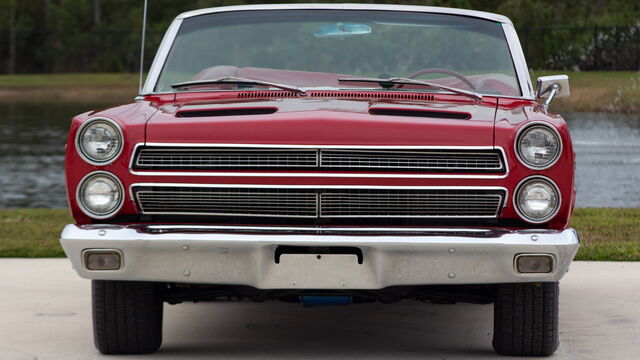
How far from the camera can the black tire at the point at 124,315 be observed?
5414mm

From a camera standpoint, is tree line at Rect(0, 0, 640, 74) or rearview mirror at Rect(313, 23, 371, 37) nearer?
rearview mirror at Rect(313, 23, 371, 37)

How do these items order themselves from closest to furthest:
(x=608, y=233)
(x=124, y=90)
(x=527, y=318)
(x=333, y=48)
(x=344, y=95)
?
1. (x=527, y=318)
2. (x=344, y=95)
3. (x=333, y=48)
4. (x=608, y=233)
5. (x=124, y=90)

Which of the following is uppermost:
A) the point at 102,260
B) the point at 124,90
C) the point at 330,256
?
the point at 330,256

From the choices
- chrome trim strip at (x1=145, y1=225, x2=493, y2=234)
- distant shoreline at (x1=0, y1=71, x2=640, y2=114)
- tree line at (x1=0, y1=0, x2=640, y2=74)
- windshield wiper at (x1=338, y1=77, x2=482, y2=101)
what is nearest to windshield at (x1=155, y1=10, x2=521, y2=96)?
windshield wiper at (x1=338, y1=77, x2=482, y2=101)

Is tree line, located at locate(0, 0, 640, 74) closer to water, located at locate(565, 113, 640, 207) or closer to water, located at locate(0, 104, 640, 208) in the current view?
water, located at locate(0, 104, 640, 208)

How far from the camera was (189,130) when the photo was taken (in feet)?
16.8

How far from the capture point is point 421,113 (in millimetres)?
5258

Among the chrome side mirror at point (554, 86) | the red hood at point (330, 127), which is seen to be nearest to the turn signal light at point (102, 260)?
the red hood at point (330, 127)

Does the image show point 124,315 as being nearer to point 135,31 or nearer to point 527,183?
point 527,183

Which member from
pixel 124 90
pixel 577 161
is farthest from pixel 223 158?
pixel 124 90

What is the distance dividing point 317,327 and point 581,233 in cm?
428

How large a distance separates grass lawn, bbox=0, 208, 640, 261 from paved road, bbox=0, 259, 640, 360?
1.20m

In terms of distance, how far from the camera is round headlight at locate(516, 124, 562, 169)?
16.6 ft

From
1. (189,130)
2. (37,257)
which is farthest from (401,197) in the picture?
(37,257)
